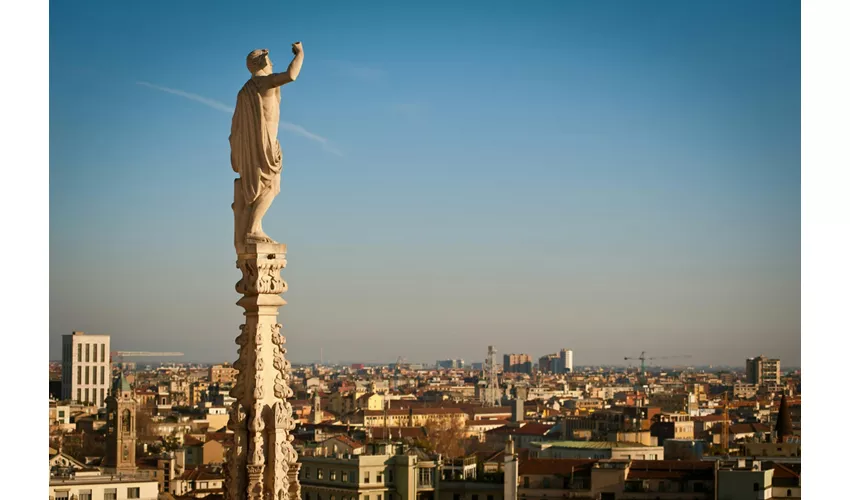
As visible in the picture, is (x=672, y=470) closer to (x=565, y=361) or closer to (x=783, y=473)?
(x=783, y=473)

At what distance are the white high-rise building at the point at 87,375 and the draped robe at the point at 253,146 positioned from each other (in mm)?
29552

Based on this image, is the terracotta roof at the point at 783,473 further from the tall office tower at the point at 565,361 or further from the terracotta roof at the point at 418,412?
the tall office tower at the point at 565,361

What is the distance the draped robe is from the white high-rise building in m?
29.6

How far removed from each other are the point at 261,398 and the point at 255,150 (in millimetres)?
510

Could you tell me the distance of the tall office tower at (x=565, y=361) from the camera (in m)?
65.8

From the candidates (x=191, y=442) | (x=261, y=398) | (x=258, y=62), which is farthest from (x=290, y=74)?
(x=191, y=442)

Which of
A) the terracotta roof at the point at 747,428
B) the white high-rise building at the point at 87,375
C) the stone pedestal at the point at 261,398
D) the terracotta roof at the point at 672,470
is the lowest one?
the terracotta roof at the point at 747,428

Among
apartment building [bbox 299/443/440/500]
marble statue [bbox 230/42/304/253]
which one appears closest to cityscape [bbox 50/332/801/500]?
apartment building [bbox 299/443/440/500]

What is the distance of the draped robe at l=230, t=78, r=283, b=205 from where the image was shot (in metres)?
2.78

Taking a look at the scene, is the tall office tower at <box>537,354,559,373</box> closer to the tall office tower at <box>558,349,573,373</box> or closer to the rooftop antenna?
the tall office tower at <box>558,349,573,373</box>

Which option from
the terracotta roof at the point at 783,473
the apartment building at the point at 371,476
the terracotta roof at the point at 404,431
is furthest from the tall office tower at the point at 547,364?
the terracotta roof at the point at 783,473

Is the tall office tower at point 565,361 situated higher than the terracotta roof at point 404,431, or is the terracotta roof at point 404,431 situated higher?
the tall office tower at point 565,361
